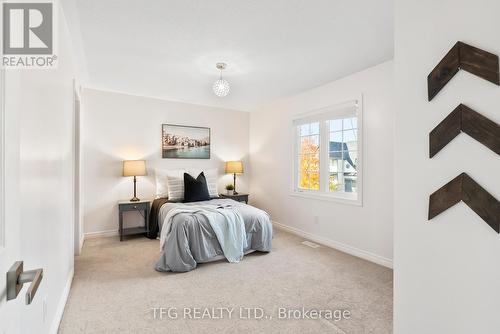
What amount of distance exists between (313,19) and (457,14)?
1339 millimetres

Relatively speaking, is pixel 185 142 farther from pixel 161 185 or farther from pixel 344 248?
pixel 344 248

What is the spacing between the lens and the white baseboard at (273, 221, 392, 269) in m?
3.15

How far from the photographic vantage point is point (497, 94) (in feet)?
3.30

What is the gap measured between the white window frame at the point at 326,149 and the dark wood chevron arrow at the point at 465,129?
2.36 m

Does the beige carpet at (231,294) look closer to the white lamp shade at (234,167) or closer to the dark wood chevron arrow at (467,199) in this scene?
the dark wood chevron arrow at (467,199)

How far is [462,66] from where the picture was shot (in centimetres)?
110

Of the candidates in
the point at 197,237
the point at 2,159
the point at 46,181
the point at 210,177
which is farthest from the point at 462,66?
the point at 210,177

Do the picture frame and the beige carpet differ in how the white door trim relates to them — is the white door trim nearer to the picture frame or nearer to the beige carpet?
the beige carpet

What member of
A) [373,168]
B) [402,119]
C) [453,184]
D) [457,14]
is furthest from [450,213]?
[373,168]

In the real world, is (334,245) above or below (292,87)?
below

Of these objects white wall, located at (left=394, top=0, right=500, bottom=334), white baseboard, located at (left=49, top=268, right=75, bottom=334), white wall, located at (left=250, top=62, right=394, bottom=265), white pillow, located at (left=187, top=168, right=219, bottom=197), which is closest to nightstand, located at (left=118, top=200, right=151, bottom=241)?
white pillow, located at (left=187, top=168, right=219, bottom=197)

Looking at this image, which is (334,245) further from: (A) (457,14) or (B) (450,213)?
(A) (457,14)

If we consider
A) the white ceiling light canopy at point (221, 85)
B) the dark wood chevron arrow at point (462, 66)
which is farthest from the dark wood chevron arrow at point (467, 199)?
the white ceiling light canopy at point (221, 85)

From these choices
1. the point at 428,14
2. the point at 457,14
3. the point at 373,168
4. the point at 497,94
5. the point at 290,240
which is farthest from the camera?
the point at 290,240
